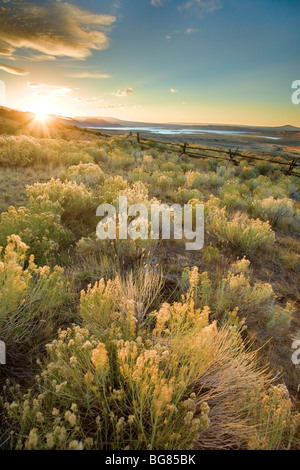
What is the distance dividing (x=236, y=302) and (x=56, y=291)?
2.28 meters

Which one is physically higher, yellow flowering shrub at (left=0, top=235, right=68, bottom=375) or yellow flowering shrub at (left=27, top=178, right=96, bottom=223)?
yellow flowering shrub at (left=27, top=178, right=96, bottom=223)

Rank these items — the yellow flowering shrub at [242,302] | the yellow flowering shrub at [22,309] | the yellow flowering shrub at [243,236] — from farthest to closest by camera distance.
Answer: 1. the yellow flowering shrub at [243,236]
2. the yellow flowering shrub at [242,302]
3. the yellow flowering shrub at [22,309]

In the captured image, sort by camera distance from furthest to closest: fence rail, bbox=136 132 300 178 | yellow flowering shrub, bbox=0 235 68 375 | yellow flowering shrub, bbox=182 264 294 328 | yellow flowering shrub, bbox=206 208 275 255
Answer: fence rail, bbox=136 132 300 178
yellow flowering shrub, bbox=206 208 275 255
yellow flowering shrub, bbox=182 264 294 328
yellow flowering shrub, bbox=0 235 68 375

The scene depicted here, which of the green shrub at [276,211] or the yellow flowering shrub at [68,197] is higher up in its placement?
the yellow flowering shrub at [68,197]

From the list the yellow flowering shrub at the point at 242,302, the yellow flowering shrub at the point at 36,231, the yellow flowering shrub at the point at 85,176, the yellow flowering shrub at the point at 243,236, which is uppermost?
the yellow flowering shrub at the point at 85,176

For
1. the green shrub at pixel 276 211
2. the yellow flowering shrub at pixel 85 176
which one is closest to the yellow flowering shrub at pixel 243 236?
the green shrub at pixel 276 211

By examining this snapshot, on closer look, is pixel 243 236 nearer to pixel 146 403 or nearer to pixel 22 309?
pixel 146 403

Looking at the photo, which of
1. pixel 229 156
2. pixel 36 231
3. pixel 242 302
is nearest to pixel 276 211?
pixel 242 302

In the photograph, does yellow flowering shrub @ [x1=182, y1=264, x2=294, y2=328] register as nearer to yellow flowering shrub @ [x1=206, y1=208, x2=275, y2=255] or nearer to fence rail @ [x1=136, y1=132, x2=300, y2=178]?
yellow flowering shrub @ [x1=206, y1=208, x2=275, y2=255]

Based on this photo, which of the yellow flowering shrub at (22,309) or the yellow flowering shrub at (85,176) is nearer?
the yellow flowering shrub at (22,309)

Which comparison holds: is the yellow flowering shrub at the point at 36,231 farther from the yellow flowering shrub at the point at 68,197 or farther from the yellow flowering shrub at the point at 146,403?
the yellow flowering shrub at the point at 146,403

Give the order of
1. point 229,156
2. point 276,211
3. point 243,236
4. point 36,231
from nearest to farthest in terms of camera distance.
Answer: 1. point 36,231
2. point 243,236
3. point 276,211
4. point 229,156

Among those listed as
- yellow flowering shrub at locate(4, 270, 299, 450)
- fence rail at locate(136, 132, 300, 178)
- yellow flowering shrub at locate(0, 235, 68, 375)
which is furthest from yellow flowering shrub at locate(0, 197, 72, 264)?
fence rail at locate(136, 132, 300, 178)
